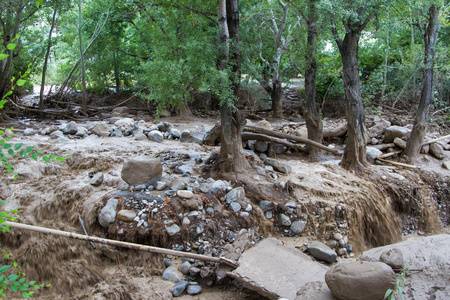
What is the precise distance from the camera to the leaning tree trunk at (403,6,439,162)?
800 cm

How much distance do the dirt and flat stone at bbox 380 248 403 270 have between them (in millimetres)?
1581

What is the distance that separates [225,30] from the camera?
556 centimetres

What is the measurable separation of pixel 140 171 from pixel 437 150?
7706 mm

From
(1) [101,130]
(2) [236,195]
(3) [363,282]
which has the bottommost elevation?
(3) [363,282]

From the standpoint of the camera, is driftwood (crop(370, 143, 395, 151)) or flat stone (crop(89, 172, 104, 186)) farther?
driftwood (crop(370, 143, 395, 151))

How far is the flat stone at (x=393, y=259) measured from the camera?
11.5ft

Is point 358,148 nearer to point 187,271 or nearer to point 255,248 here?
point 255,248

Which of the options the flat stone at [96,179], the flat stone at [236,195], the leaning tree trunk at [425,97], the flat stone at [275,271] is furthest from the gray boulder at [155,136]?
the leaning tree trunk at [425,97]

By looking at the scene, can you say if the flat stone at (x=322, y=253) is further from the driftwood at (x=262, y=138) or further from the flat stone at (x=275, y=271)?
the driftwood at (x=262, y=138)

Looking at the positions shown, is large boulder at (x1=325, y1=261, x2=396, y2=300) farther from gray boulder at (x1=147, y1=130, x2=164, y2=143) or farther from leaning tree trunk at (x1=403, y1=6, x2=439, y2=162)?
leaning tree trunk at (x1=403, y1=6, x2=439, y2=162)

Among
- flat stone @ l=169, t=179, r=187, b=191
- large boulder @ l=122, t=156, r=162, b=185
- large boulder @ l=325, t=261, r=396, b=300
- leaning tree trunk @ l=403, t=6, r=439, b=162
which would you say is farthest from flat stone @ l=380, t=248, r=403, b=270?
leaning tree trunk @ l=403, t=6, r=439, b=162

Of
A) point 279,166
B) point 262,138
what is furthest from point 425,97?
point 279,166

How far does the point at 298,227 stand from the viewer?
18.5ft

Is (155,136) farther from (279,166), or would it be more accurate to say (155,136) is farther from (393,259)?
(393,259)
